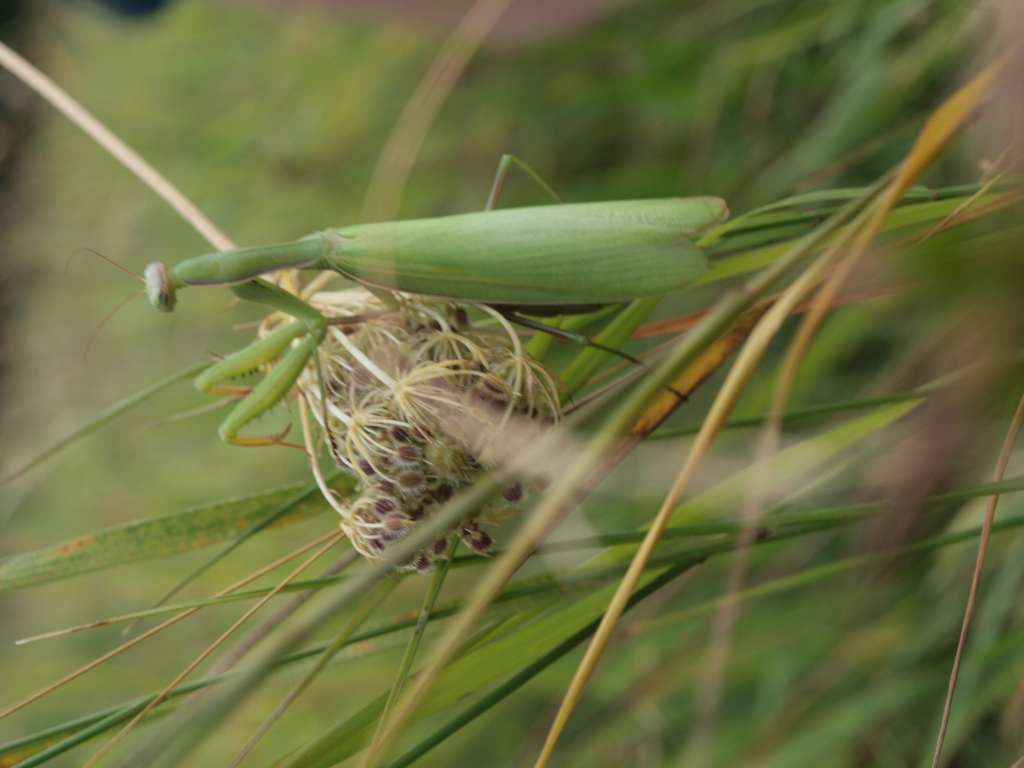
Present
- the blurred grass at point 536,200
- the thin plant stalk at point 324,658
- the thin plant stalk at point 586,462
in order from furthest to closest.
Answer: the blurred grass at point 536,200 → the thin plant stalk at point 324,658 → the thin plant stalk at point 586,462

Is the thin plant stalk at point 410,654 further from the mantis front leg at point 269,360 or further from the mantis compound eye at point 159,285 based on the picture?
the mantis compound eye at point 159,285

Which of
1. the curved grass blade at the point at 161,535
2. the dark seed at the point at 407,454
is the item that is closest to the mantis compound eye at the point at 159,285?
the curved grass blade at the point at 161,535

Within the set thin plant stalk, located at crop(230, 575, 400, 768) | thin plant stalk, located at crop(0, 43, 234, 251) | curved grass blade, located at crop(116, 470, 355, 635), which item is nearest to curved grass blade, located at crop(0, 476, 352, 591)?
curved grass blade, located at crop(116, 470, 355, 635)

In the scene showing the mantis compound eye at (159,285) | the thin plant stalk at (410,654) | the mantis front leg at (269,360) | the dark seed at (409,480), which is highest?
the mantis compound eye at (159,285)

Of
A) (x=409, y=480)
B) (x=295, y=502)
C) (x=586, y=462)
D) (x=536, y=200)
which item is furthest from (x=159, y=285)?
(x=536, y=200)

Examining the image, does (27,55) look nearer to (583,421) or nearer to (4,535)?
(4,535)

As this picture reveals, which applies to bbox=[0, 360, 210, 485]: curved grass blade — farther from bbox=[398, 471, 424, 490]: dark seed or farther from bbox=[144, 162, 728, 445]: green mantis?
bbox=[398, 471, 424, 490]: dark seed
